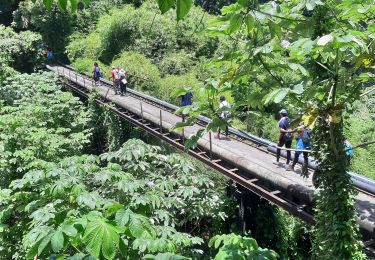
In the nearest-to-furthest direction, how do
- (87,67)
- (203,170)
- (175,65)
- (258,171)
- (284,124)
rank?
(284,124), (258,171), (203,170), (175,65), (87,67)

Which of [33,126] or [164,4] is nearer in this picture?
[164,4]

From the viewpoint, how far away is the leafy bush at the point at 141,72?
21.9m

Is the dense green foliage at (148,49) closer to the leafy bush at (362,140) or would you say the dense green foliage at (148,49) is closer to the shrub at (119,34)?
the shrub at (119,34)

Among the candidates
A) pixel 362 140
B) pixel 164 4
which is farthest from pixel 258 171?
pixel 362 140

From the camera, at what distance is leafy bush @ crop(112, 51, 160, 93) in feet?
71.9

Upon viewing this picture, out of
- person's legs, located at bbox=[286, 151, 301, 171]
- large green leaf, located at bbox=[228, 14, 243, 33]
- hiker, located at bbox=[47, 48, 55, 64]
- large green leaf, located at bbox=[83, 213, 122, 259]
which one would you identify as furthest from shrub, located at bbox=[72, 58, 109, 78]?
large green leaf, located at bbox=[83, 213, 122, 259]

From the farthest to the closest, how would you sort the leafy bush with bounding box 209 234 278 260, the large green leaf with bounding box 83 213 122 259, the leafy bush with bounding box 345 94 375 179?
the leafy bush with bounding box 345 94 375 179, the leafy bush with bounding box 209 234 278 260, the large green leaf with bounding box 83 213 122 259

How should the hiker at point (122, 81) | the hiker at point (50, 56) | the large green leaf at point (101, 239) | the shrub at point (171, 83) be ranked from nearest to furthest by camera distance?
the large green leaf at point (101, 239), the hiker at point (122, 81), the shrub at point (171, 83), the hiker at point (50, 56)

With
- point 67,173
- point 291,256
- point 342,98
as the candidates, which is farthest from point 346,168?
point 291,256

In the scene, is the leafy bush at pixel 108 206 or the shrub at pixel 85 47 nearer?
the leafy bush at pixel 108 206

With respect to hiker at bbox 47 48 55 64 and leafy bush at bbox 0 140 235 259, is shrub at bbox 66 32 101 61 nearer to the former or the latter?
hiker at bbox 47 48 55 64

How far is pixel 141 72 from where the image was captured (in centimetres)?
2245

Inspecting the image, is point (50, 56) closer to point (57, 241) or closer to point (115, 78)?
point (115, 78)

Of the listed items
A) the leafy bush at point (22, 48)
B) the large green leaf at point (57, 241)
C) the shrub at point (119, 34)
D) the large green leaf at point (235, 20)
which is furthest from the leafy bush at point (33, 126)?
the shrub at point (119, 34)
